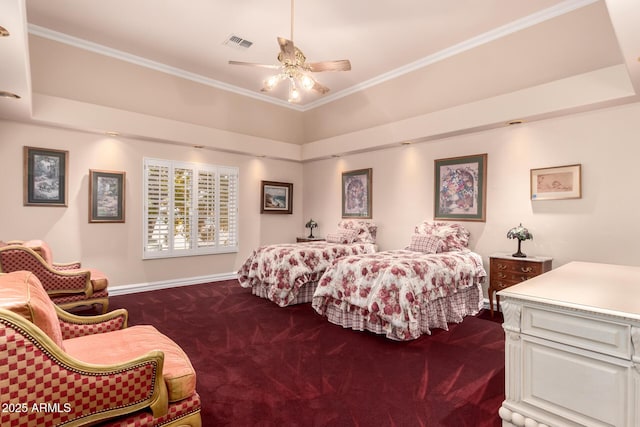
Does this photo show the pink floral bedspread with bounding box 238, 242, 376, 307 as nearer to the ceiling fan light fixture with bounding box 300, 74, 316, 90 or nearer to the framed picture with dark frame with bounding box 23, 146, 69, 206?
the ceiling fan light fixture with bounding box 300, 74, 316, 90

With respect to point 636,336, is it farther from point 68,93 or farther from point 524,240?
point 68,93

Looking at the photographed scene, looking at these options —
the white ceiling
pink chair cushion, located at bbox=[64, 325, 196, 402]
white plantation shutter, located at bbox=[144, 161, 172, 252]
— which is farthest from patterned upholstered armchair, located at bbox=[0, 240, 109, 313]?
pink chair cushion, located at bbox=[64, 325, 196, 402]

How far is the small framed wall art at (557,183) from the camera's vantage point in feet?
13.6

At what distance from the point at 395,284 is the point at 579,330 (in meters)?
1.95

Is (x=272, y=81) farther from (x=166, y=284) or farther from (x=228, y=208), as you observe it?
(x=166, y=284)

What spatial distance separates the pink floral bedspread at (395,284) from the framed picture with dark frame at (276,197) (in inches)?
140

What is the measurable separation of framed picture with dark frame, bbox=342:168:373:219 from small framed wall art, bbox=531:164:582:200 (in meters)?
2.86

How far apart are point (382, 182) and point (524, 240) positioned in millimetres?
2645

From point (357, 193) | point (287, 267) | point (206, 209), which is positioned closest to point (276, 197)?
point (206, 209)

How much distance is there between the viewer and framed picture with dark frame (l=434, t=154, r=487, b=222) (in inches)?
199

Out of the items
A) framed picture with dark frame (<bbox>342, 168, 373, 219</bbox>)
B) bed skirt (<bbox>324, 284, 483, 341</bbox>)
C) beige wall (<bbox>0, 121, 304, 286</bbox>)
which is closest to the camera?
bed skirt (<bbox>324, 284, 483, 341</bbox>)

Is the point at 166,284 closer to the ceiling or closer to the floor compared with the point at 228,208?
closer to the floor

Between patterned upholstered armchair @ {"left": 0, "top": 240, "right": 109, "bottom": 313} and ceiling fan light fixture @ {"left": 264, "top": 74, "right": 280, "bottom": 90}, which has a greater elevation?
ceiling fan light fixture @ {"left": 264, "top": 74, "right": 280, "bottom": 90}

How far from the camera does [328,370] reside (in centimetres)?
290
